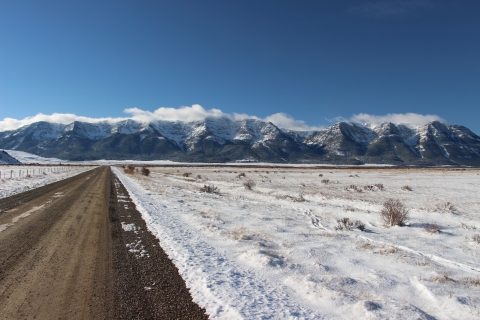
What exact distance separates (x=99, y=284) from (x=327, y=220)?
9571mm

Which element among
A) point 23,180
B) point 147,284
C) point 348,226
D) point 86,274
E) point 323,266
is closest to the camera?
point 147,284

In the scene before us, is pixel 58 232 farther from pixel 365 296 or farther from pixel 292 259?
pixel 365 296

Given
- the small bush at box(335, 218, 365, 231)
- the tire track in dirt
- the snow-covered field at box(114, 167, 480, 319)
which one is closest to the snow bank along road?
the tire track in dirt

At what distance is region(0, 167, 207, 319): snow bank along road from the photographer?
4199mm

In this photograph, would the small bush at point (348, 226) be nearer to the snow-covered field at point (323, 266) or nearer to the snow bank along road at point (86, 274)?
the snow-covered field at point (323, 266)

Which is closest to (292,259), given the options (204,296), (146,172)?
(204,296)

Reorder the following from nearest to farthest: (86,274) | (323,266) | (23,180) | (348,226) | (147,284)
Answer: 1. (147,284)
2. (86,274)
3. (323,266)
4. (348,226)
5. (23,180)

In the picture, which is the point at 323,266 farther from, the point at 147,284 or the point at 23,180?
the point at 23,180

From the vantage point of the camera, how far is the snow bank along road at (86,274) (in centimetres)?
420

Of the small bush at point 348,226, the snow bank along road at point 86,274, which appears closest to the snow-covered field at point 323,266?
the small bush at point 348,226

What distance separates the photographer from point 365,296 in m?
4.88

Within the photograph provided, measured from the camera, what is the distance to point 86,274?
18.0ft

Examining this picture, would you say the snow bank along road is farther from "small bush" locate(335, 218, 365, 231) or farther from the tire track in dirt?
"small bush" locate(335, 218, 365, 231)

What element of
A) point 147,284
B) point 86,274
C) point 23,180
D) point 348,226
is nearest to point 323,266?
point 147,284
